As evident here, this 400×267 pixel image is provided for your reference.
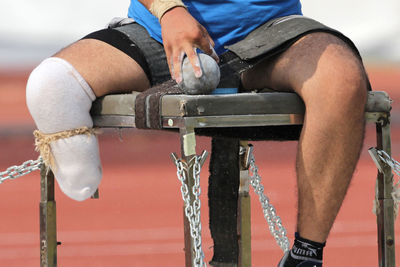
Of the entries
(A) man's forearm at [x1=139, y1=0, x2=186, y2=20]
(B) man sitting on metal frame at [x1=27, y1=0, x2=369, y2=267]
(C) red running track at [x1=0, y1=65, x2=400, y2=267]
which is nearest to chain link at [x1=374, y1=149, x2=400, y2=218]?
(B) man sitting on metal frame at [x1=27, y1=0, x2=369, y2=267]

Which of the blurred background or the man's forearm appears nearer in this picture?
the man's forearm

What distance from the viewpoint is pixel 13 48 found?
6773mm

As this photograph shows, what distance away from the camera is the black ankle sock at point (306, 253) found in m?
1.42

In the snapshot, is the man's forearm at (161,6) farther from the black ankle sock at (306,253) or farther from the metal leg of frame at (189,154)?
the black ankle sock at (306,253)

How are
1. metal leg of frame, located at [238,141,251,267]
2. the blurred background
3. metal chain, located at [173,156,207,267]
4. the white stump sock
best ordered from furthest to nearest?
1. the blurred background
2. metal leg of frame, located at [238,141,251,267]
3. the white stump sock
4. metal chain, located at [173,156,207,267]

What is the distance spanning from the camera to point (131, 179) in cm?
512

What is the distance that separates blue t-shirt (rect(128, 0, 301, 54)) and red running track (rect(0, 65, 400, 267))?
632 millimetres

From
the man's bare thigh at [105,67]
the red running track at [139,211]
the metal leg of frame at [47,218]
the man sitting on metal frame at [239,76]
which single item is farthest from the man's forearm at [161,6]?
the red running track at [139,211]

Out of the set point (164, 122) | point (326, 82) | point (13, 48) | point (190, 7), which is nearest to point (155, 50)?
point (190, 7)

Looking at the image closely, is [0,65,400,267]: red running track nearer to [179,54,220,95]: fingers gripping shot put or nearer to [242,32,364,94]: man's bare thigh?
[242,32,364,94]: man's bare thigh

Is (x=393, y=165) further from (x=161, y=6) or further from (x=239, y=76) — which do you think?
(x=161, y=6)

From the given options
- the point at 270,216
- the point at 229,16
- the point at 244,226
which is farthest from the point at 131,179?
the point at 229,16

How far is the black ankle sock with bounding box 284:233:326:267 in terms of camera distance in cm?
142

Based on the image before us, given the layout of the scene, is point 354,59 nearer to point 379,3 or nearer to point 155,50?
point 155,50
